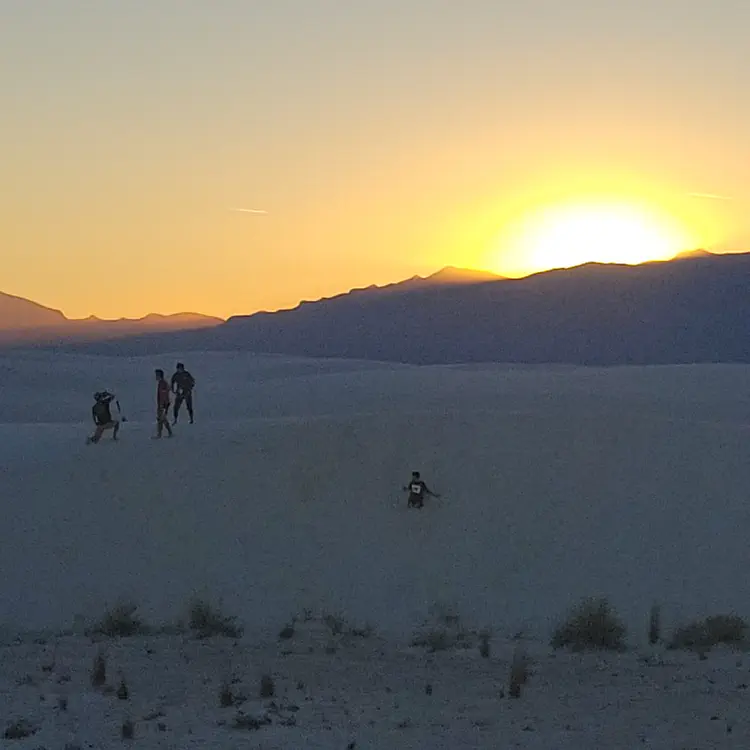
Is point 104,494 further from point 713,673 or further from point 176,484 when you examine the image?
point 713,673

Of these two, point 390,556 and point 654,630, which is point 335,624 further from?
point 390,556

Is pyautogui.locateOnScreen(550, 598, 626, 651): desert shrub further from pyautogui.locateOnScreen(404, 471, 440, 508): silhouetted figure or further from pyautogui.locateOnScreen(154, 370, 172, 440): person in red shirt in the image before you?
pyautogui.locateOnScreen(154, 370, 172, 440): person in red shirt

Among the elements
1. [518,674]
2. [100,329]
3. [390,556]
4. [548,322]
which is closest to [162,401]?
[390,556]

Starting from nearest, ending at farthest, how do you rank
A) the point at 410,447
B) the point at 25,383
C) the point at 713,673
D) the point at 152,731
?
the point at 152,731 < the point at 713,673 < the point at 410,447 < the point at 25,383

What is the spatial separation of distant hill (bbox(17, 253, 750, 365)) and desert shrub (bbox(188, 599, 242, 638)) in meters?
71.8

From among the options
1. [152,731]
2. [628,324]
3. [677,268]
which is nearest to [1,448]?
[152,731]

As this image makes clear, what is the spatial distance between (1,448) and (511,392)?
535 inches

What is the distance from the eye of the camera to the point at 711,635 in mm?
11656

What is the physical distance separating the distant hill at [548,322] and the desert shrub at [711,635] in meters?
70.9

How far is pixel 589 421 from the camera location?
20828 mm

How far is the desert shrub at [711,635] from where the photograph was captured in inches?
454

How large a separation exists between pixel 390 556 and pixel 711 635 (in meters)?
5.36

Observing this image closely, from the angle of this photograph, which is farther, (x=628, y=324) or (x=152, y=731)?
(x=628, y=324)

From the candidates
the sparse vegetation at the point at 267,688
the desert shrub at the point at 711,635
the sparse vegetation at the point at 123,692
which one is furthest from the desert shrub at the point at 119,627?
the desert shrub at the point at 711,635
